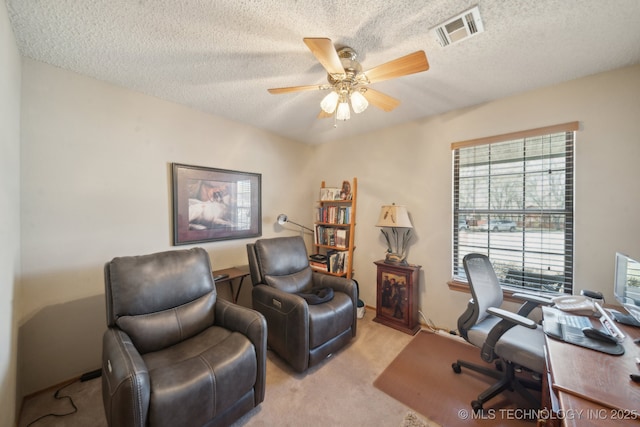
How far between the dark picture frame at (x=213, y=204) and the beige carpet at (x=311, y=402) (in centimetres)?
133

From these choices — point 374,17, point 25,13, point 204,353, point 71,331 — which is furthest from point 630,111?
point 71,331

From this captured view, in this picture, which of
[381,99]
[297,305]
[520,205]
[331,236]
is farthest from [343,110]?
[331,236]

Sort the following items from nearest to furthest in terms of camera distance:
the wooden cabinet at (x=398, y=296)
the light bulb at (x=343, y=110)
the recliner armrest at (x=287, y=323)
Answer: the light bulb at (x=343, y=110), the recliner armrest at (x=287, y=323), the wooden cabinet at (x=398, y=296)

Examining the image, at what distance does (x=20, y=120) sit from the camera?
1634 millimetres

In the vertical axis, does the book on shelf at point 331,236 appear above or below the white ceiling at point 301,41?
below

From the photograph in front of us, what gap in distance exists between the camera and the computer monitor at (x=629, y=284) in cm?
133

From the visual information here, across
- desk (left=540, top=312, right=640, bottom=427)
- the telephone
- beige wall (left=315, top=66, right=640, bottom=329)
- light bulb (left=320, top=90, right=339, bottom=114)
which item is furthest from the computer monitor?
light bulb (left=320, top=90, right=339, bottom=114)

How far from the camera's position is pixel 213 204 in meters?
2.65

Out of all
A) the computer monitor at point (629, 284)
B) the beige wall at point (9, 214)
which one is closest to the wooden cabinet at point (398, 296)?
the computer monitor at point (629, 284)

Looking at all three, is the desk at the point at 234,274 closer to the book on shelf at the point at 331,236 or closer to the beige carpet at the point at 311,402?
the beige carpet at the point at 311,402

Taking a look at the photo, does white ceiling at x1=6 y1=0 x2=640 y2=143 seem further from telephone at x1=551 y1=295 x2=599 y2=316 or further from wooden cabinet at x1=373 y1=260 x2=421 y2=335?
wooden cabinet at x1=373 y1=260 x2=421 y2=335

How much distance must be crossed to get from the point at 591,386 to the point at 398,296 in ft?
6.01

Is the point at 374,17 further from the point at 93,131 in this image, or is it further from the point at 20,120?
the point at 20,120

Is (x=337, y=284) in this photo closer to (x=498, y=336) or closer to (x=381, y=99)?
(x=498, y=336)
